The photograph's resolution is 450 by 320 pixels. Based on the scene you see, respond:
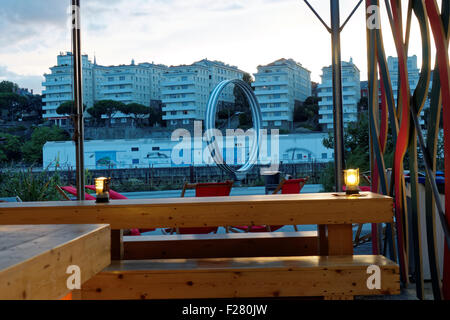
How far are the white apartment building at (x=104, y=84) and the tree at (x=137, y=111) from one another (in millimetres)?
52

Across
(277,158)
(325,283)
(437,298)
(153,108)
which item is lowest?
(437,298)

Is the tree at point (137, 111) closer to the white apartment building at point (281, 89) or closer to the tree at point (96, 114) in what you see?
the tree at point (96, 114)

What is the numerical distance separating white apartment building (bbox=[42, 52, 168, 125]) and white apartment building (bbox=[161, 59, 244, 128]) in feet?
0.47

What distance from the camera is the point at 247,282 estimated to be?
230 centimetres

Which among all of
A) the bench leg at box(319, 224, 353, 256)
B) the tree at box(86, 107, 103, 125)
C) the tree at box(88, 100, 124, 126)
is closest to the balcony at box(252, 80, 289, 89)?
the tree at box(88, 100, 124, 126)

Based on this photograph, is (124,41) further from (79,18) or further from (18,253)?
(18,253)

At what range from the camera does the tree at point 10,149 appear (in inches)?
195

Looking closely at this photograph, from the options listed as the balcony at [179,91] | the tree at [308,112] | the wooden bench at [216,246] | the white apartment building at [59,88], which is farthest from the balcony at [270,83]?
the wooden bench at [216,246]

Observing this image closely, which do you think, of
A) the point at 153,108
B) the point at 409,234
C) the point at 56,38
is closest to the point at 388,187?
the point at 409,234

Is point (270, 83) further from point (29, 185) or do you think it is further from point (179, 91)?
point (29, 185)

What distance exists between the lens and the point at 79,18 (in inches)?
147

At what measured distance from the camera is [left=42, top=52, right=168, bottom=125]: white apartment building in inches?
177

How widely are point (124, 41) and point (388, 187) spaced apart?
3.78 meters

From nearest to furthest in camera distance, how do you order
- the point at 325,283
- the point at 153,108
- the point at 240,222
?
the point at 325,283 < the point at 240,222 < the point at 153,108
